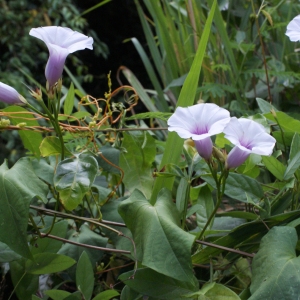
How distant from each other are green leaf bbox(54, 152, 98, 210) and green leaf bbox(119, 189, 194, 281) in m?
0.06

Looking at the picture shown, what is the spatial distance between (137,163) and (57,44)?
0.22m

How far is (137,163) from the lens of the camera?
686mm

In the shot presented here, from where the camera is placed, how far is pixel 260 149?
47cm

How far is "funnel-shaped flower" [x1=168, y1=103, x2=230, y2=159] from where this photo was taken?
1.57ft

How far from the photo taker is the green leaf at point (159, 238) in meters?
0.45

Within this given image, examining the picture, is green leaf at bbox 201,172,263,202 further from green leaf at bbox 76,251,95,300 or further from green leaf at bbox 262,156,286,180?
green leaf at bbox 76,251,95,300

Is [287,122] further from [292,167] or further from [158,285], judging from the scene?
[158,285]

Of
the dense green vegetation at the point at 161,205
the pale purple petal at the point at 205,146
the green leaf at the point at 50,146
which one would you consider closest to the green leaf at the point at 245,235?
the dense green vegetation at the point at 161,205

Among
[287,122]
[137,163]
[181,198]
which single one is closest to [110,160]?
[137,163]

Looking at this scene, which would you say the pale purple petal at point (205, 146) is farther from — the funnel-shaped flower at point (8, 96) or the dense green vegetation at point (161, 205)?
the funnel-shaped flower at point (8, 96)

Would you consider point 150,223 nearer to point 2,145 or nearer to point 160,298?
point 160,298

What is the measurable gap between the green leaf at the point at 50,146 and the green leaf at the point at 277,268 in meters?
0.26

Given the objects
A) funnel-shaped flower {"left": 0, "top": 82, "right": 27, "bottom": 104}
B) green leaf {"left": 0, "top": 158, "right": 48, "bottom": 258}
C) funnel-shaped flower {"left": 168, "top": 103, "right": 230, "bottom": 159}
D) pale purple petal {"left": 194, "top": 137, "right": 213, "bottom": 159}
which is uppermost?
funnel-shaped flower {"left": 0, "top": 82, "right": 27, "bottom": 104}

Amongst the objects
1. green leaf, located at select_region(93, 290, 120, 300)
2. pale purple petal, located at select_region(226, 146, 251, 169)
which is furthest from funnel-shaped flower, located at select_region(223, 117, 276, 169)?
green leaf, located at select_region(93, 290, 120, 300)
